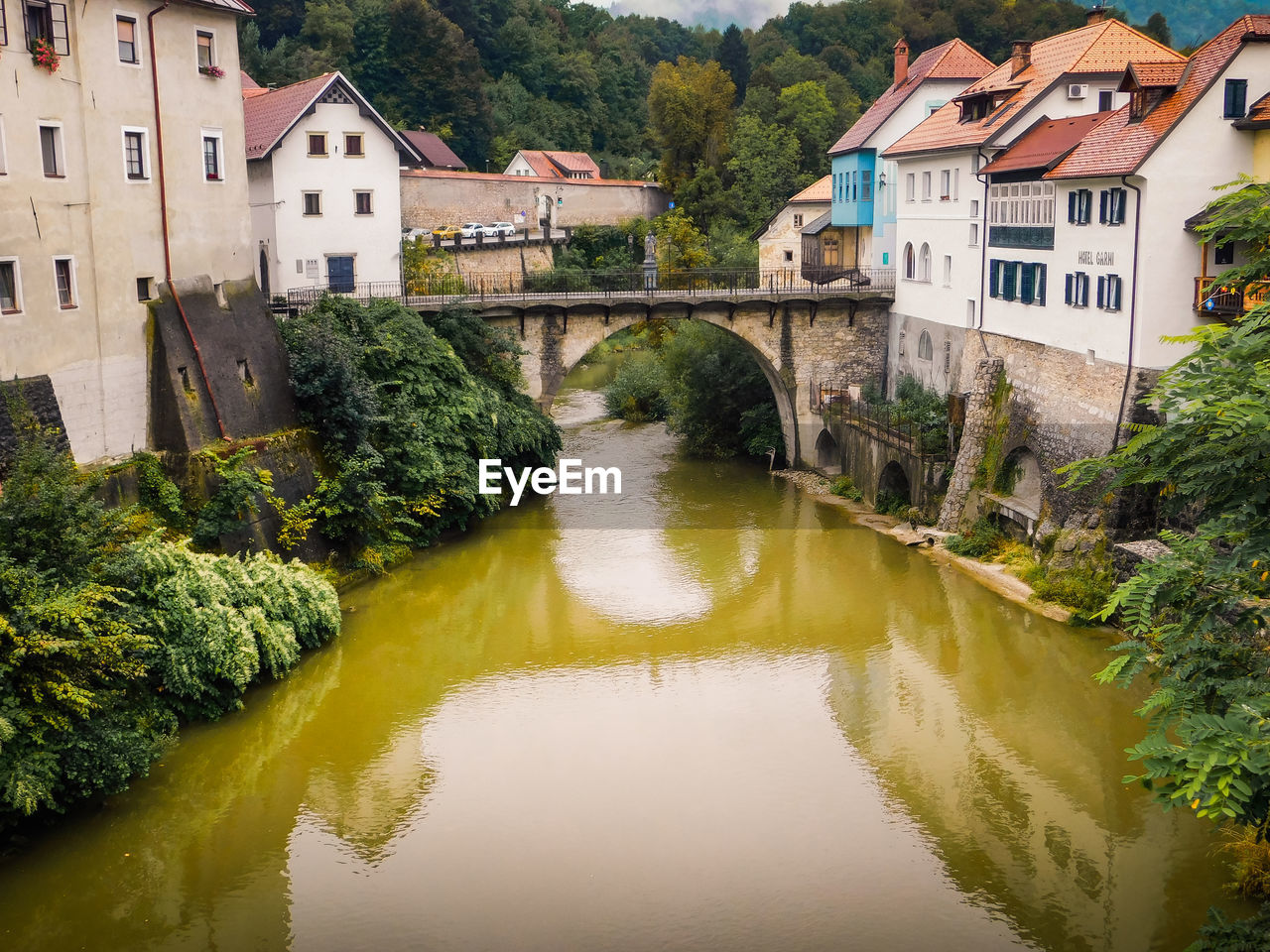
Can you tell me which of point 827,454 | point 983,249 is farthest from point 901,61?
point 827,454

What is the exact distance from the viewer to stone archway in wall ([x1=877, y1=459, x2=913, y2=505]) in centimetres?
3278

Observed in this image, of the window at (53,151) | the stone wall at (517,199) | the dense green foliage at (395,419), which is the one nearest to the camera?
the window at (53,151)

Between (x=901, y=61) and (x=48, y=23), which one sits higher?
(x=901, y=61)

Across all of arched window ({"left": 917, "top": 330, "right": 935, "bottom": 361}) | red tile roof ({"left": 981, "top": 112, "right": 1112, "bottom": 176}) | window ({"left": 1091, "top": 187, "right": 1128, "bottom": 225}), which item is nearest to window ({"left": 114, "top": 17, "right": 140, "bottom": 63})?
red tile roof ({"left": 981, "top": 112, "right": 1112, "bottom": 176})

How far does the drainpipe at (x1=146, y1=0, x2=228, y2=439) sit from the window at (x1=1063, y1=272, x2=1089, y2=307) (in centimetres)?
1736

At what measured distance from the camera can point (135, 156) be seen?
79.5ft

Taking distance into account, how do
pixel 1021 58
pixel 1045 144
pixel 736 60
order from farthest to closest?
pixel 736 60 → pixel 1021 58 → pixel 1045 144

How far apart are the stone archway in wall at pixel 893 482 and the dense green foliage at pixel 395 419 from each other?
8.97 metres

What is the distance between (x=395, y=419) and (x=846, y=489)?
13.0 metres

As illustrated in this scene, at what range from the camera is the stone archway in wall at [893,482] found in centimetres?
3278

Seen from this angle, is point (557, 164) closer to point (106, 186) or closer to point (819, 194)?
point (819, 194)

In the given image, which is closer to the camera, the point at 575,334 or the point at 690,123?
the point at 575,334

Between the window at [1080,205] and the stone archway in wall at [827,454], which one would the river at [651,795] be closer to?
the window at [1080,205]

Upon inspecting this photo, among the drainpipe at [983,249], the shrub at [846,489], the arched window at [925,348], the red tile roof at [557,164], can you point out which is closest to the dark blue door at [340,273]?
the shrub at [846,489]
